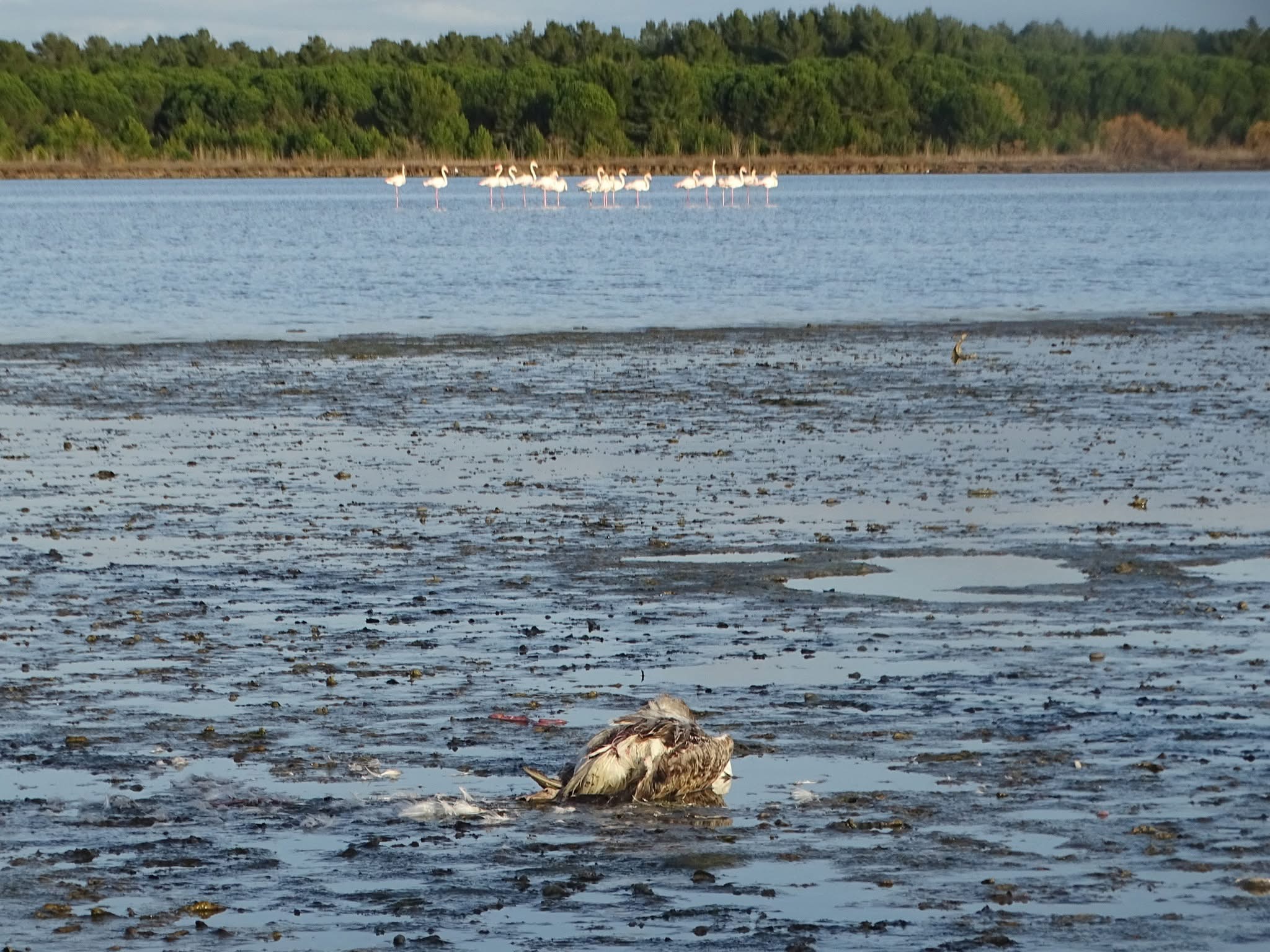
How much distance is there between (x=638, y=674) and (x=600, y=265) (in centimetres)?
4386

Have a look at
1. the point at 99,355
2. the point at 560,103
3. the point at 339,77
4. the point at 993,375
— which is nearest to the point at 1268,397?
the point at 993,375

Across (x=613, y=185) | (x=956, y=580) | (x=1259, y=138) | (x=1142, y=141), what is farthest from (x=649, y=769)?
(x=1142, y=141)

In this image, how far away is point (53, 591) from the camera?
1278cm

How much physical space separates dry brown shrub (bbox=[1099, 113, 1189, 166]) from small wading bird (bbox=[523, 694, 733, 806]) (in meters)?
99.4

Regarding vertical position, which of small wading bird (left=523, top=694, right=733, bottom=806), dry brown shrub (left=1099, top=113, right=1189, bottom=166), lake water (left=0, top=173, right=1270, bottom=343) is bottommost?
lake water (left=0, top=173, right=1270, bottom=343)

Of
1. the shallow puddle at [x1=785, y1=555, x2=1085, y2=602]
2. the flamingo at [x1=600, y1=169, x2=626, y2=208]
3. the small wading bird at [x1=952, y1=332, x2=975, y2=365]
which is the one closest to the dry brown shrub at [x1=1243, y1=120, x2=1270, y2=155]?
the flamingo at [x1=600, y1=169, x2=626, y2=208]

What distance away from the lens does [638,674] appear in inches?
413

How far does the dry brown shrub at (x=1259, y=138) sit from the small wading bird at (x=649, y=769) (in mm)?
76285

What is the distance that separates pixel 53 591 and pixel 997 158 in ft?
493

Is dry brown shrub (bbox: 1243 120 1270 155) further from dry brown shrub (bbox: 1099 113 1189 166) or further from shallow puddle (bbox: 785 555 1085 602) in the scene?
shallow puddle (bbox: 785 555 1085 602)

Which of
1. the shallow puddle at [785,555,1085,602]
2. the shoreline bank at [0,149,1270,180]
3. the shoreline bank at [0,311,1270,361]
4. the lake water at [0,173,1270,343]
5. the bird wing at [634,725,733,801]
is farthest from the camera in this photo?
the shoreline bank at [0,149,1270,180]

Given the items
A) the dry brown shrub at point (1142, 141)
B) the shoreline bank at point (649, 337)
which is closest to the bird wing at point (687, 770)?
the shoreline bank at point (649, 337)

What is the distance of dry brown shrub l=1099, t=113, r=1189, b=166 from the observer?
359ft

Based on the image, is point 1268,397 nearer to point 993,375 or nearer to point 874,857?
point 993,375
